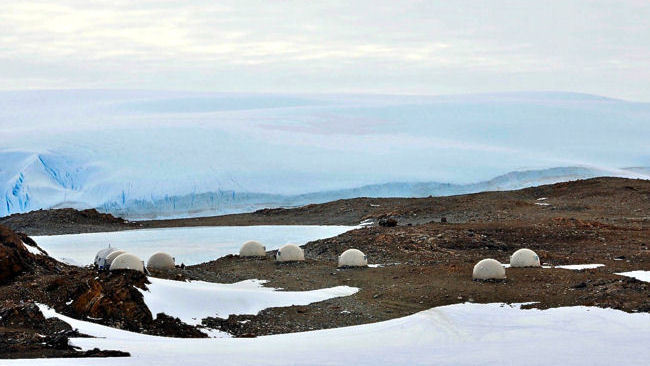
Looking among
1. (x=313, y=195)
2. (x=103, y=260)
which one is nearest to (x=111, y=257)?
(x=103, y=260)

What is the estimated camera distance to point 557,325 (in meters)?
12.9

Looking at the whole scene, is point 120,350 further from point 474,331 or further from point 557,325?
point 557,325

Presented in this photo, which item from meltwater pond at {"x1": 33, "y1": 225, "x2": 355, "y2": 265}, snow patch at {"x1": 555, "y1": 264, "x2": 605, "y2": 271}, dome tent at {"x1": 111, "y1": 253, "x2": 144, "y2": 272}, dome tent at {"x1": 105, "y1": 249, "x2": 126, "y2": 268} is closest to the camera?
dome tent at {"x1": 111, "y1": 253, "x2": 144, "y2": 272}

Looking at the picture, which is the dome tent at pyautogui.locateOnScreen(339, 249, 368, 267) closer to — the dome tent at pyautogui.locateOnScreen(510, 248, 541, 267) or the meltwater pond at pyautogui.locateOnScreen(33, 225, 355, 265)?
the dome tent at pyautogui.locateOnScreen(510, 248, 541, 267)

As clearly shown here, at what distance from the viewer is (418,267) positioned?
18719 mm

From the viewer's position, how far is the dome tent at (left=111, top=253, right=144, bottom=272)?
51.1 ft

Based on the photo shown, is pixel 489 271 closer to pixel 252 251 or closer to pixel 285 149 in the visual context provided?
pixel 252 251

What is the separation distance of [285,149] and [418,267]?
66.7 ft

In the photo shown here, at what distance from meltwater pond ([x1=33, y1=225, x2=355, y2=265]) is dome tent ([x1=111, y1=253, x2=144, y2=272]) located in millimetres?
6107

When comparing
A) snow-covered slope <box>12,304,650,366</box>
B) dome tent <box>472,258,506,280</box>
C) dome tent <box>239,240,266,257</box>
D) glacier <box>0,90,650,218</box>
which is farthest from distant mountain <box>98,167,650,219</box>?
snow-covered slope <box>12,304,650,366</box>

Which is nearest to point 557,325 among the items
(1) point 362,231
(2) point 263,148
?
(1) point 362,231

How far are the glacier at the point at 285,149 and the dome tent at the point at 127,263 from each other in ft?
55.2

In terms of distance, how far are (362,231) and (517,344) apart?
485 inches

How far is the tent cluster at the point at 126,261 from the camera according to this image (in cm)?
1561
